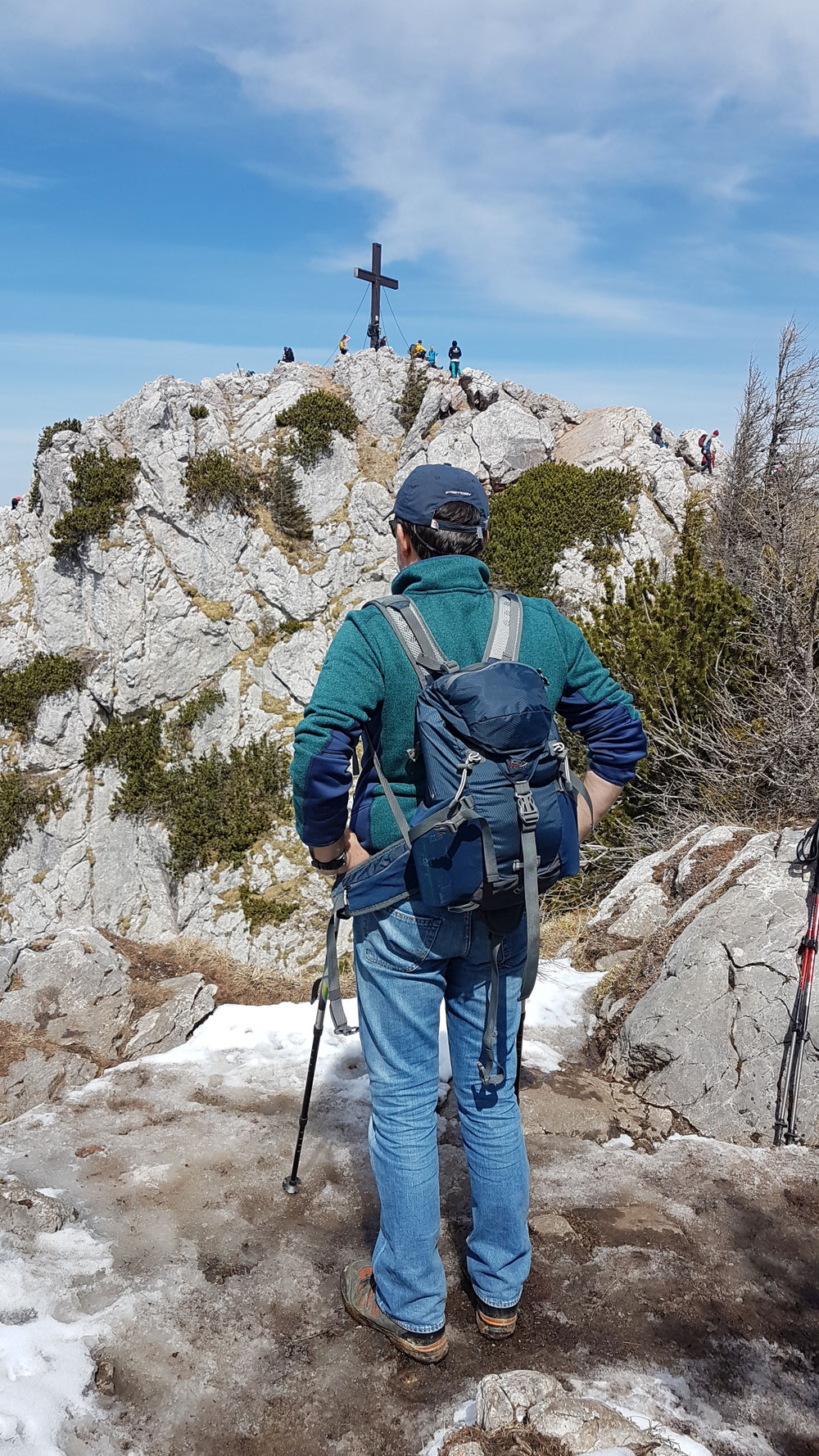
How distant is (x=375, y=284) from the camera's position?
82.0ft

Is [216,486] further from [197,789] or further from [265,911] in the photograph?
[265,911]

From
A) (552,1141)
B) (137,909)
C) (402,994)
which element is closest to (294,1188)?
(552,1141)

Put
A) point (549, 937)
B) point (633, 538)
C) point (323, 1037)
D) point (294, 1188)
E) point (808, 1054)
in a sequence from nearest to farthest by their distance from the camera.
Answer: point (294, 1188), point (808, 1054), point (323, 1037), point (549, 937), point (633, 538)

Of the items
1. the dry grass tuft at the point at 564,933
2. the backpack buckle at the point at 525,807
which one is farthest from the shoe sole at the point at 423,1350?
the dry grass tuft at the point at 564,933

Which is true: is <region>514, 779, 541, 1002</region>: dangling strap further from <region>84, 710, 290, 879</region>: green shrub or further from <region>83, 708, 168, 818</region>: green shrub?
<region>83, 708, 168, 818</region>: green shrub

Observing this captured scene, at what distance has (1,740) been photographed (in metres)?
22.8

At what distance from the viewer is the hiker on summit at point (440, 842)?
73.9 inches

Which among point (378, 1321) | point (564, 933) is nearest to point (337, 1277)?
point (378, 1321)

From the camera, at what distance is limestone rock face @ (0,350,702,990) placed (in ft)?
71.2

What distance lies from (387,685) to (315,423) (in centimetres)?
2409

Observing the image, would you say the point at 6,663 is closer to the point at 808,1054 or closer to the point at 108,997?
the point at 108,997

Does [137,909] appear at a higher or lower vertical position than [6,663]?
lower

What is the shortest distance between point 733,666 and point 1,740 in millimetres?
20809

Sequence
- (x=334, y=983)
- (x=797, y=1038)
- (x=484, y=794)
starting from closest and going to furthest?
(x=484, y=794) < (x=334, y=983) < (x=797, y=1038)
